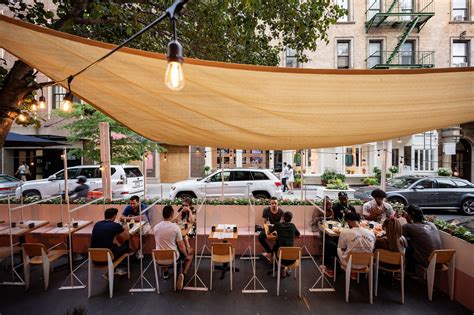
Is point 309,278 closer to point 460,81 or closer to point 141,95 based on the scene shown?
point 460,81

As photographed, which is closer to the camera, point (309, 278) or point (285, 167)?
point (309, 278)

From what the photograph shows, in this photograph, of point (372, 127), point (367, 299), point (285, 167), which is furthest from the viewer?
point (285, 167)

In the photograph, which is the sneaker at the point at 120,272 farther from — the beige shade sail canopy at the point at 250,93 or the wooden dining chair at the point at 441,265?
the wooden dining chair at the point at 441,265

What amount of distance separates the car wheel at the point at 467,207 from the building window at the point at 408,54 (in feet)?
36.1

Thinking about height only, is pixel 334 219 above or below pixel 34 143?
below

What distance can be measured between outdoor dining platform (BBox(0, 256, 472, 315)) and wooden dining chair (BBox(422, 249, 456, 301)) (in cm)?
28

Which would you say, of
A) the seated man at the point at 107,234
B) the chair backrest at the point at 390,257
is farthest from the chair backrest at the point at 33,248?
the chair backrest at the point at 390,257

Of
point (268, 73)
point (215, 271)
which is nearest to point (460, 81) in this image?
point (268, 73)

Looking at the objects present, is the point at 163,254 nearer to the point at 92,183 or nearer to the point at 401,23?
the point at 92,183

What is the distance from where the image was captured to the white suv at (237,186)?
427 inches

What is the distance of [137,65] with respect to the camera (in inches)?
99.9

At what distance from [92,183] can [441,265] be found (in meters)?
12.5

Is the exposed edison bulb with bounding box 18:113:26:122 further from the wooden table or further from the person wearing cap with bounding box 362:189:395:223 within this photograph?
the person wearing cap with bounding box 362:189:395:223

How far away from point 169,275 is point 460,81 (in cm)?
591
